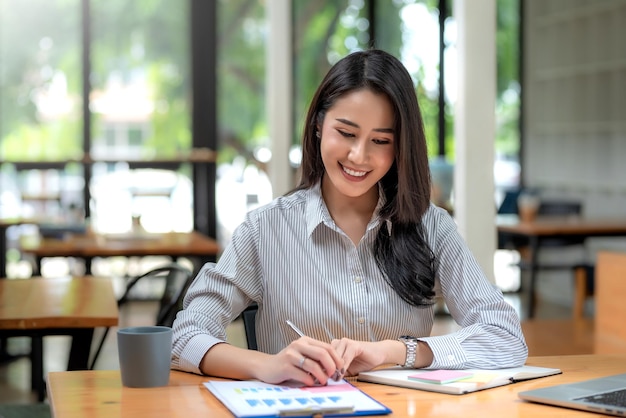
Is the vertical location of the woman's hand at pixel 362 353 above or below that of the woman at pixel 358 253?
below

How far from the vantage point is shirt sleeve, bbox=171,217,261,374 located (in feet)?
5.99

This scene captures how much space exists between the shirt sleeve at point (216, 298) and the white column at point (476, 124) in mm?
2697

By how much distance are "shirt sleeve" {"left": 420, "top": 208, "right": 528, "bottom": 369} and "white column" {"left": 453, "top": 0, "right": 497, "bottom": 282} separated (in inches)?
101

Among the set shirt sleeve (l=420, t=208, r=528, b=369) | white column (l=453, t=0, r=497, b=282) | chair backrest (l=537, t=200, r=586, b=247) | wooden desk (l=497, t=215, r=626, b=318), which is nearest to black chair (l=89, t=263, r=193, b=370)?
shirt sleeve (l=420, t=208, r=528, b=369)

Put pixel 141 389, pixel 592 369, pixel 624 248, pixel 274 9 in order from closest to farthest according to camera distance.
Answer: pixel 141 389 < pixel 592 369 < pixel 274 9 < pixel 624 248

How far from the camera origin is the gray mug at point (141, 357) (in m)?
1.63

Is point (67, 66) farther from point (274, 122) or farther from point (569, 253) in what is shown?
point (569, 253)

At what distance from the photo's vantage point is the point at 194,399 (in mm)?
1566

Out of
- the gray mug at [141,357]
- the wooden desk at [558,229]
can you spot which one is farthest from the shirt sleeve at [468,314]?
the wooden desk at [558,229]

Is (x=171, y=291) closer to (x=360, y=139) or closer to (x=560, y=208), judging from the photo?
(x=360, y=139)

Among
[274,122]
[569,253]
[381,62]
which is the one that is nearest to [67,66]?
[274,122]

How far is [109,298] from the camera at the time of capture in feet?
9.83

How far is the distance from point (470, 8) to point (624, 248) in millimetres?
4171

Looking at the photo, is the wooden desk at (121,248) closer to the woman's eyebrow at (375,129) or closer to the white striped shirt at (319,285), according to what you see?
the white striped shirt at (319,285)
